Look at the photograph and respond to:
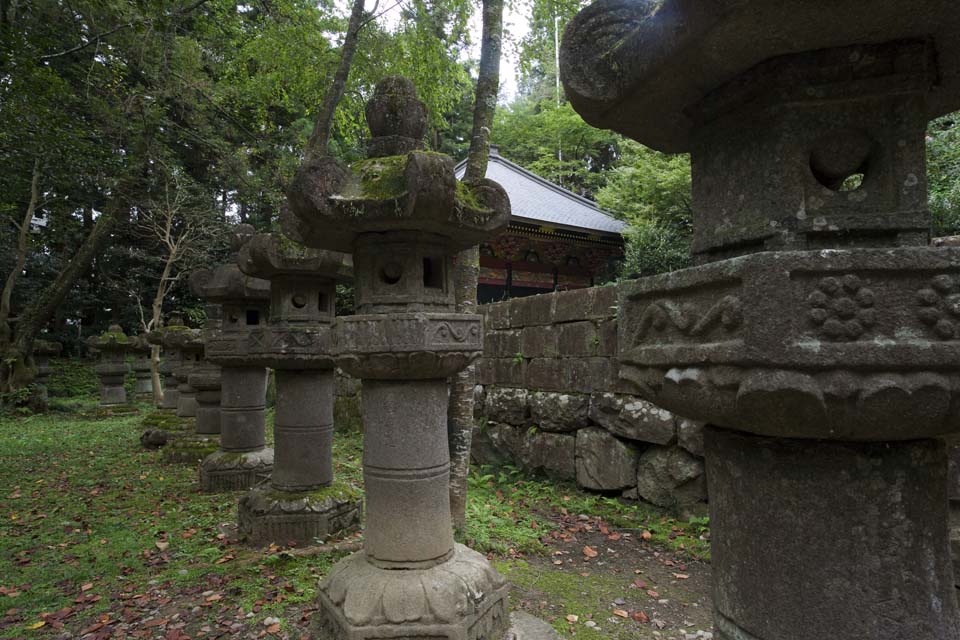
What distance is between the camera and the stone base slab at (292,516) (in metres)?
4.49

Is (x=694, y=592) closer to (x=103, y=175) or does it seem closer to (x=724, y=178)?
(x=724, y=178)

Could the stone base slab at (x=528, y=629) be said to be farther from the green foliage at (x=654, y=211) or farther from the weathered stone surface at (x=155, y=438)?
the weathered stone surface at (x=155, y=438)

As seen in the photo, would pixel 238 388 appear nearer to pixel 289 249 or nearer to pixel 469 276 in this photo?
pixel 289 249

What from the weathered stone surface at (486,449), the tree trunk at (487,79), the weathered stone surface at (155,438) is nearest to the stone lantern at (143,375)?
the weathered stone surface at (155,438)

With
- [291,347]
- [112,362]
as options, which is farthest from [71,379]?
[291,347]

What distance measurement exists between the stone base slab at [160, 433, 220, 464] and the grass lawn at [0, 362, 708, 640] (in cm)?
59

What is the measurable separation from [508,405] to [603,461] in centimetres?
174

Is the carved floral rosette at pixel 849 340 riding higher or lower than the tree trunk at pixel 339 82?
lower

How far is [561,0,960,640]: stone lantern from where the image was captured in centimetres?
124

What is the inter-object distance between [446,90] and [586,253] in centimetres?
628

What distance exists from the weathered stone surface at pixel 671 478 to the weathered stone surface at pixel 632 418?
15 centimetres

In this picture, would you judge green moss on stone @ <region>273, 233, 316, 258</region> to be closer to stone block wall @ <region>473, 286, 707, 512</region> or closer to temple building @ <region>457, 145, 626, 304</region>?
stone block wall @ <region>473, 286, 707, 512</region>

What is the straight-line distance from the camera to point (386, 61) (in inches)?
287

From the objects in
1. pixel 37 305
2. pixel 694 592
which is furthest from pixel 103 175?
pixel 694 592
